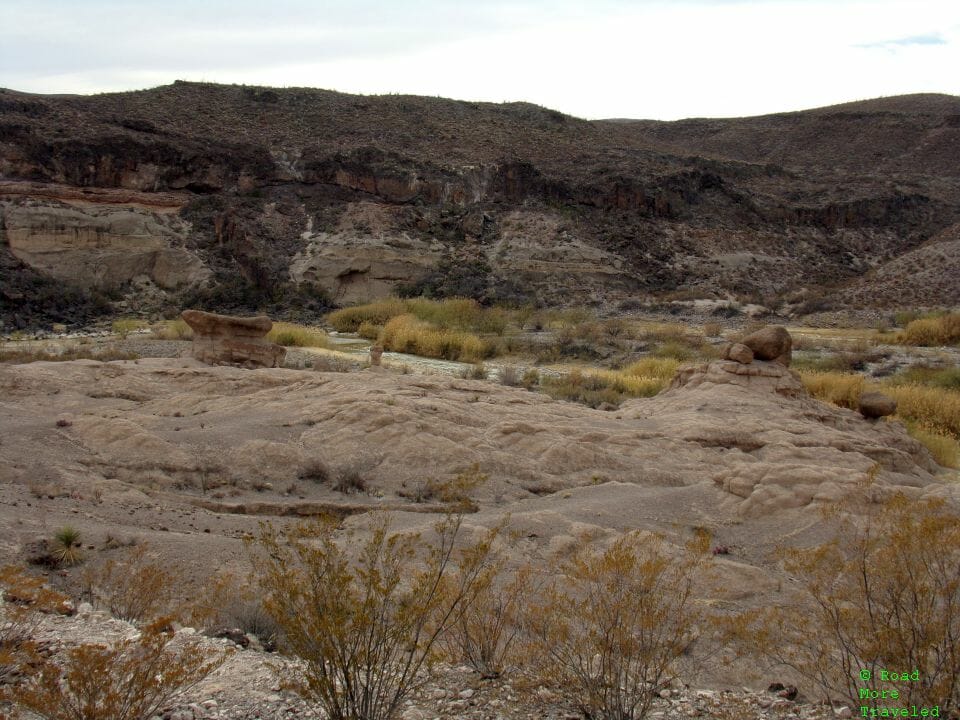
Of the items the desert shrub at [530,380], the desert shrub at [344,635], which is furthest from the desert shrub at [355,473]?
the desert shrub at [530,380]

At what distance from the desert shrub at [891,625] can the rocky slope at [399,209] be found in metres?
26.6

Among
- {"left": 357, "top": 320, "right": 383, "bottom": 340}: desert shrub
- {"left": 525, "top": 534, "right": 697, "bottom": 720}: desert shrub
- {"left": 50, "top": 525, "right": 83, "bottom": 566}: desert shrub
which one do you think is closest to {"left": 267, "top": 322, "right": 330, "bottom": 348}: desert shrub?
{"left": 357, "top": 320, "right": 383, "bottom": 340}: desert shrub

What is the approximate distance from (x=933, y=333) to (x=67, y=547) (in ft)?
78.1

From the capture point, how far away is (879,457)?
9727 mm

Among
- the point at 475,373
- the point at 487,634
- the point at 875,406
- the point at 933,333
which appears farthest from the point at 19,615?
the point at 933,333

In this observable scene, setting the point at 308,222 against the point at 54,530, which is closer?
the point at 54,530

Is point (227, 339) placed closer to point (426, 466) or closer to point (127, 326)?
point (426, 466)

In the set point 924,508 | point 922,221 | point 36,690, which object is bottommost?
point 36,690

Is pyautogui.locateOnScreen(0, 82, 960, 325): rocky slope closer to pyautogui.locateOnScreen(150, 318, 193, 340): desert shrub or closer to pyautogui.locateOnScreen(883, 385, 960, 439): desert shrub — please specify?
pyautogui.locateOnScreen(150, 318, 193, 340): desert shrub

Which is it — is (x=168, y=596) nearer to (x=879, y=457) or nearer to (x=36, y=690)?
(x=36, y=690)

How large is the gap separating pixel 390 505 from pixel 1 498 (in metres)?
3.09

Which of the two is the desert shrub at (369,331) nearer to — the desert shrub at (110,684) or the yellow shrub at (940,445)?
the yellow shrub at (940,445)

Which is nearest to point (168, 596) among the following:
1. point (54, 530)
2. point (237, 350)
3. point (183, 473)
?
point (54, 530)

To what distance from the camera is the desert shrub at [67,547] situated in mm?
5785
